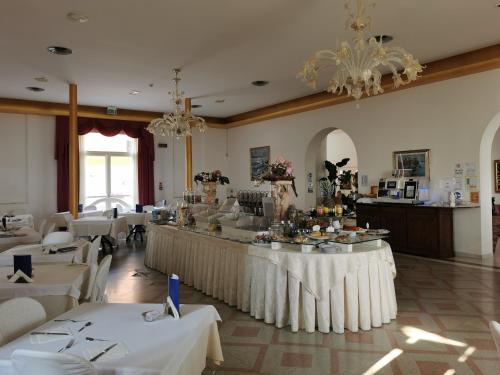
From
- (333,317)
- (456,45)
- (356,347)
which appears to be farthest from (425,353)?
(456,45)

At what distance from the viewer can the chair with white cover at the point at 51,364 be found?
60.7 inches

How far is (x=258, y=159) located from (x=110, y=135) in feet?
14.5

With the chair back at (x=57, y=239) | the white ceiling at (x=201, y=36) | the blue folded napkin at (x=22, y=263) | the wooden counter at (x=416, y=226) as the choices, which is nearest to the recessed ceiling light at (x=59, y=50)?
the white ceiling at (x=201, y=36)

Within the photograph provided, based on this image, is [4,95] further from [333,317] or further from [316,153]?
[333,317]

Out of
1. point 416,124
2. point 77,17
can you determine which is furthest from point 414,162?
point 77,17

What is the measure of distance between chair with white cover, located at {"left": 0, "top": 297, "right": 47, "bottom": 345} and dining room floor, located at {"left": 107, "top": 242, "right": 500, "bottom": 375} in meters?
1.46

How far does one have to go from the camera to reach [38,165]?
10.9 metres

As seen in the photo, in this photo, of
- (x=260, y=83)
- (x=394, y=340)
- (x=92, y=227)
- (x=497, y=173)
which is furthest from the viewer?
(x=497, y=173)

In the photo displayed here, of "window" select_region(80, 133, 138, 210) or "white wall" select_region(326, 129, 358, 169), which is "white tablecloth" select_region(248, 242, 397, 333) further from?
"white wall" select_region(326, 129, 358, 169)

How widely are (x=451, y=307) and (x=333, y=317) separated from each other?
1695 mm

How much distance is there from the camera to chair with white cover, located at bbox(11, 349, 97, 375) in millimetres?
1543

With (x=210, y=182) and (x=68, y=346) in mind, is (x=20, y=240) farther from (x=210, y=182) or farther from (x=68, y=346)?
(x=68, y=346)

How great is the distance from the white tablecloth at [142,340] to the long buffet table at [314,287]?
149cm

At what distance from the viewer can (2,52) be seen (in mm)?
6594
